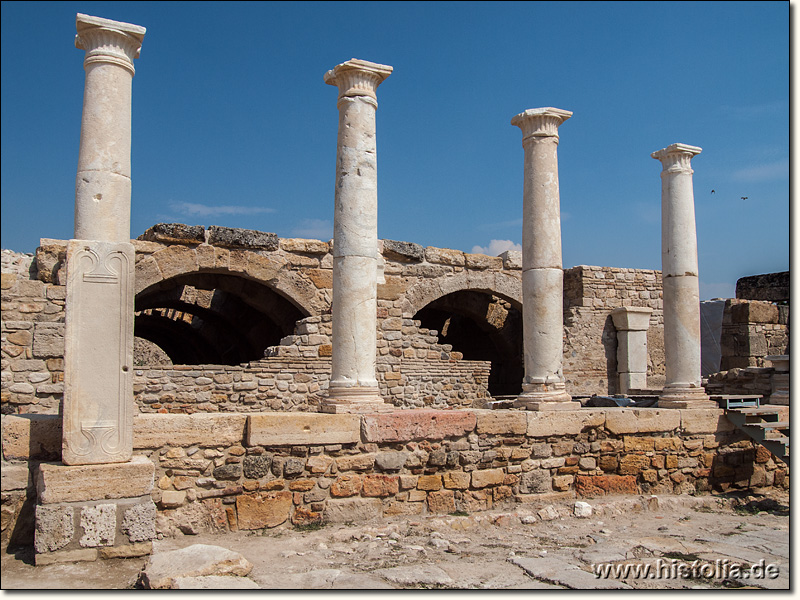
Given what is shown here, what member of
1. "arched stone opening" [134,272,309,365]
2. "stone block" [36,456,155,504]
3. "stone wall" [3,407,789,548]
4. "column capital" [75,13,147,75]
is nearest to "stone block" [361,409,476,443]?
"stone wall" [3,407,789,548]

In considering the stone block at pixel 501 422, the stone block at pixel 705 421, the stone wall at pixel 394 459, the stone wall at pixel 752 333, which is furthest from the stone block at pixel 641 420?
the stone wall at pixel 752 333

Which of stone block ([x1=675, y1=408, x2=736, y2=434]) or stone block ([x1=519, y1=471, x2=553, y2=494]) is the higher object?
stone block ([x1=675, y1=408, x2=736, y2=434])

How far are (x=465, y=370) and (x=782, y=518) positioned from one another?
5.79 metres

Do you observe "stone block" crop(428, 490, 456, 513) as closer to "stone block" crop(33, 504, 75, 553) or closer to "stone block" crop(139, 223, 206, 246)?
"stone block" crop(33, 504, 75, 553)

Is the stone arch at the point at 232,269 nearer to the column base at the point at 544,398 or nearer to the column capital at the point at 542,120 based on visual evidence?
the column base at the point at 544,398

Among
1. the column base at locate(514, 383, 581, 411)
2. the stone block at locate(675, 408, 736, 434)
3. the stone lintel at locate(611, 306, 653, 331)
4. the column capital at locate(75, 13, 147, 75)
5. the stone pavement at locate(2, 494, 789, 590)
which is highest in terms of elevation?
the column capital at locate(75, 13, 147, 75)

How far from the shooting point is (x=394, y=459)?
6.64m

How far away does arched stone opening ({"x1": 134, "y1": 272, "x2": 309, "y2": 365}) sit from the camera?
42.4ft

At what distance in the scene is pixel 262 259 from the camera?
1122cm

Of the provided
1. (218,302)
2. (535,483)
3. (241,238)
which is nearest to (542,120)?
(535,483)

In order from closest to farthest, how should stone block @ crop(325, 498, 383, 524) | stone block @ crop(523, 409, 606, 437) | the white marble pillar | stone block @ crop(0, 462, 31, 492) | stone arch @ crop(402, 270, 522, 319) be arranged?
stone block @ crop(0, 462, 31, 492)
the white marble pillar
stone block @ crop(325, 498, 383, 524)
stone block @ crop(523, 409, 606, 437)
stone arch @ crop(402, 270, 522, 319)

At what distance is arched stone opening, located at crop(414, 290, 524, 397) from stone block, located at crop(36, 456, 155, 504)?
1000 centimetres

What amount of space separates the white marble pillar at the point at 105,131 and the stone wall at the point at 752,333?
15.0 metres

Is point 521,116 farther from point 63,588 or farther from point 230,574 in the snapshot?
point 63,588
